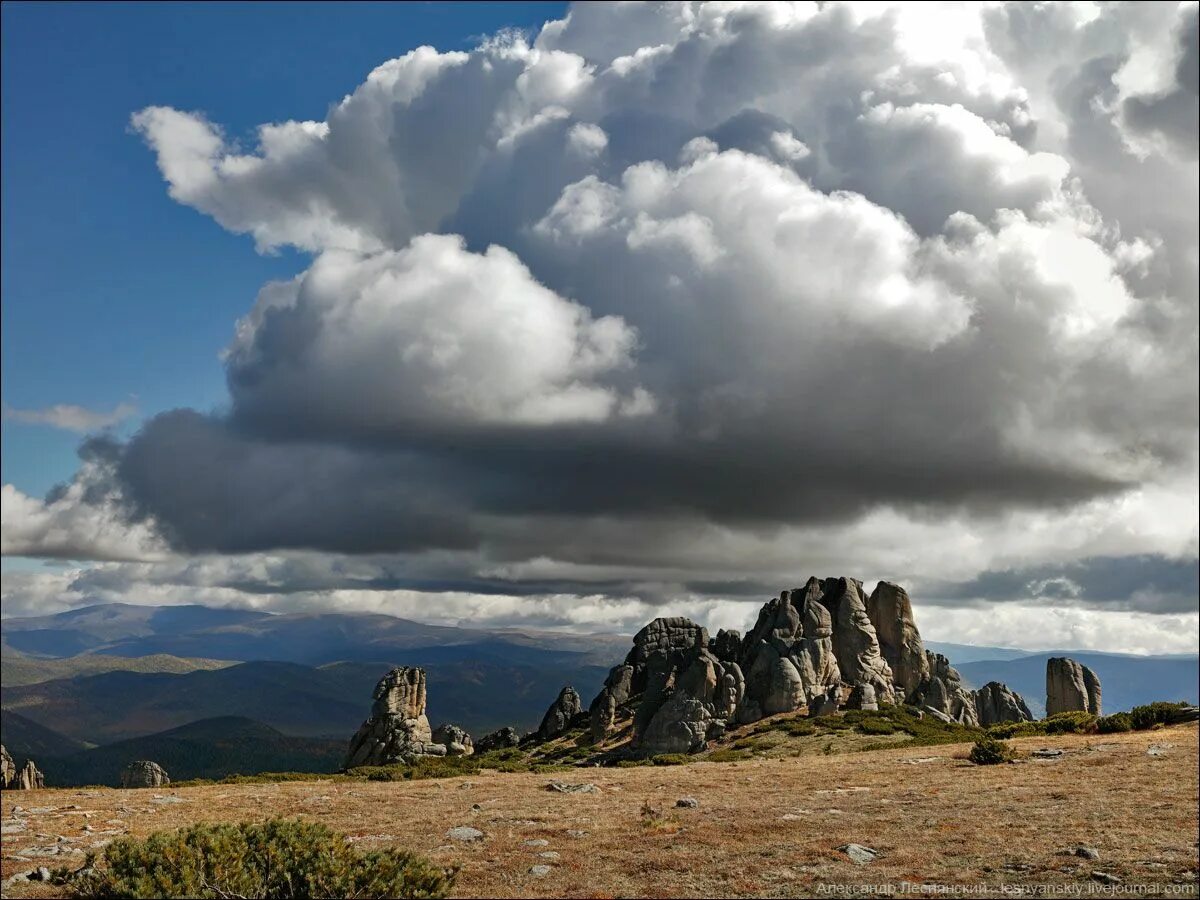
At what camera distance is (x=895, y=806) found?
3036 centimetres

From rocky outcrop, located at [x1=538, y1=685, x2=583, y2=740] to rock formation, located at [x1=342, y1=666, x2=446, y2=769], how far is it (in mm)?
20092

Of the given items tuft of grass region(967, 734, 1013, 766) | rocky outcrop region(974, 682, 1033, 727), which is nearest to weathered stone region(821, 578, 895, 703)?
rocky outcrop region(974, 682, 1033, 727)

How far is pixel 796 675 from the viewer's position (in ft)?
374

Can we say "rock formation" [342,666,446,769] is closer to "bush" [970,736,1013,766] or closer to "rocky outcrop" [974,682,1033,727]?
"bush" [970,736,1013,766]

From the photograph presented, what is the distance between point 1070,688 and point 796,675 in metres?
37.3

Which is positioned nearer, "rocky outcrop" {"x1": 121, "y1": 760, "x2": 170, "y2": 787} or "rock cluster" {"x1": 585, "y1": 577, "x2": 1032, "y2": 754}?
"rocky outcrop" {"x1": 121, "y1": 760, "x2": 170, "y2": 787}

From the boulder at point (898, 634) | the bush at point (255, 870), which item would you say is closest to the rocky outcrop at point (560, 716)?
the boulder at point (898, 634)

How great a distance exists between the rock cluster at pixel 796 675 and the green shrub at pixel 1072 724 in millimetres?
43754

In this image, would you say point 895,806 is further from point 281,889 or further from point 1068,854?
point 281,889

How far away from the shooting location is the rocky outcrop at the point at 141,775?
296ft

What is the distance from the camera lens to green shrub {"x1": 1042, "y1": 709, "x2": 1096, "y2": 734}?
Answer: 58.8 metres

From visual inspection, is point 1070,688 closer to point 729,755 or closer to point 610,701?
point 729,755

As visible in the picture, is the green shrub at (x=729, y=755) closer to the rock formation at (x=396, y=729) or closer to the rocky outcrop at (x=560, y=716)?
Result: the rock formation at (x=396, y=729)

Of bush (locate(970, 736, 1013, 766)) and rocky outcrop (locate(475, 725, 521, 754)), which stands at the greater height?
bush (locate(970, 736, 1013, 766))
